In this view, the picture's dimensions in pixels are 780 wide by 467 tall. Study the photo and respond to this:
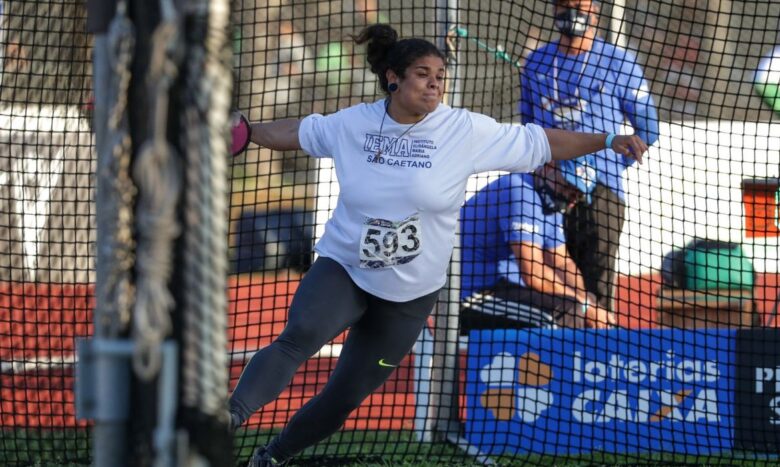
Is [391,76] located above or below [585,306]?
above

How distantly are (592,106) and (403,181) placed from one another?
91.4 inches

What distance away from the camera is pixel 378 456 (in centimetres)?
561

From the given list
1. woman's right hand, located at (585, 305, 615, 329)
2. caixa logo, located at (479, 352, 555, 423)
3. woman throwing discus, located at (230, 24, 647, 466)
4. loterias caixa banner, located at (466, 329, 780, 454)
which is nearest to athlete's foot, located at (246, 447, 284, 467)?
woman throwing discus, located at (230, 24, 647, 466)

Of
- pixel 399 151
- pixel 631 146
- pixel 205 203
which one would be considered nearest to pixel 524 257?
pixel 631 146

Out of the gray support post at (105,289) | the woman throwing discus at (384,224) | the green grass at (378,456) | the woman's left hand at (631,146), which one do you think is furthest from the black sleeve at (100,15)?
the green grass at (378,456)

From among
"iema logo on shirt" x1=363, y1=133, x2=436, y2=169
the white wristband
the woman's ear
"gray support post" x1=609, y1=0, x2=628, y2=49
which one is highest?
"gray support post" x1=609, y1=0, x2=628, y2=49

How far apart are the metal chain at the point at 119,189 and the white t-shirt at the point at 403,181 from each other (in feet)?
8.03

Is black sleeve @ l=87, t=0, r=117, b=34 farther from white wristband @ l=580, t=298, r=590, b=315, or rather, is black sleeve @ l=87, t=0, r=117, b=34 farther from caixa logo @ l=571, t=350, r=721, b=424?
white wristband @ l=580, t=298, r=590, b=315

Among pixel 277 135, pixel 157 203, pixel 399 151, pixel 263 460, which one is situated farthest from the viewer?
pixel 277 135

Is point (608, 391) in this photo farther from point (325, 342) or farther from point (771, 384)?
point (325, 342)

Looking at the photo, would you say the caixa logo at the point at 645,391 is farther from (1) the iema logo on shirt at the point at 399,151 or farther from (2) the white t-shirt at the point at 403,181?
(1) the iema logo on shirt at the point at 399,151

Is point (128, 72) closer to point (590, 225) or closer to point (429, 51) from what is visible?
point (429, 51)

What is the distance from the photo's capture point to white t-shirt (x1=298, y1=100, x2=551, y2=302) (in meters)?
4.28

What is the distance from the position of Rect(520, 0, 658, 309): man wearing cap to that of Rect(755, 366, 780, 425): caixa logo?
923 millimetres
